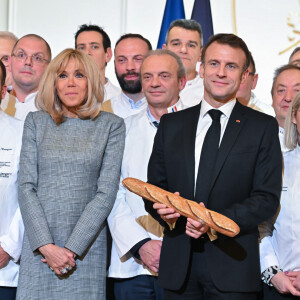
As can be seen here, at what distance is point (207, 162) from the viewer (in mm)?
2627

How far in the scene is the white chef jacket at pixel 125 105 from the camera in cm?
411

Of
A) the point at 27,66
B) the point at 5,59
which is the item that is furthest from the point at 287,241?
the point at 5,59

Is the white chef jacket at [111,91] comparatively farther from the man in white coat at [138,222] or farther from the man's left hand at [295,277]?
the man's left hand at [295,277]

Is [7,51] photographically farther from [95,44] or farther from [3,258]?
[3,258]

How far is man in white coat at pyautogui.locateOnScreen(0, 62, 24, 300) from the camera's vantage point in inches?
119

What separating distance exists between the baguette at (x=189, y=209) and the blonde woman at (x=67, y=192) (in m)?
0.45

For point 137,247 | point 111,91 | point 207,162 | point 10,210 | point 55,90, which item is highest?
point 55,90

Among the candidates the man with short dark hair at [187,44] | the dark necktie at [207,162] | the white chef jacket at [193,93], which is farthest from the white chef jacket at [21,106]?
the dark necktie at [207,162]

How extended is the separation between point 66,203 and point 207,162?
74 cm

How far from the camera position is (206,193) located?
2594 mm

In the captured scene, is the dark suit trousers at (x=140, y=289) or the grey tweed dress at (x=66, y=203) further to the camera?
the dark suit trousers at (x=140, y=289)

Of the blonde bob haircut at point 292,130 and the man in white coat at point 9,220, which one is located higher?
the blonde bob haircut at point 292,130

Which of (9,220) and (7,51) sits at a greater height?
(7,51)

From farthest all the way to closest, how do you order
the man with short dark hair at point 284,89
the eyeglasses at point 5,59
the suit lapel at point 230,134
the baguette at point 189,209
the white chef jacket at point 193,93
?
the eyeglasses at point 5,59 → the white chef jacket at point 193,93 → the man with short dark hair at point 284,89 → the suit lapel at point 230,134 → the baguette at point 189,209
